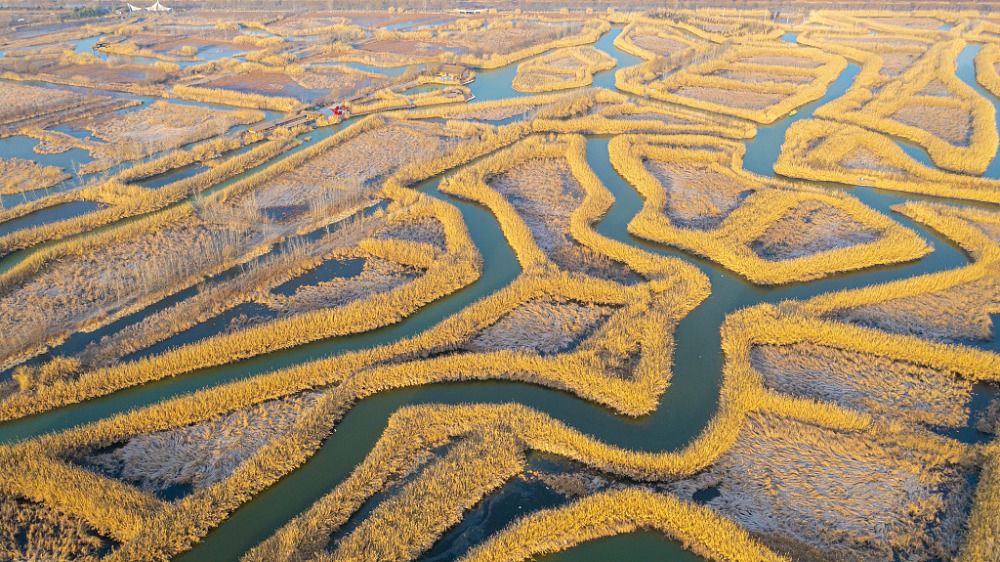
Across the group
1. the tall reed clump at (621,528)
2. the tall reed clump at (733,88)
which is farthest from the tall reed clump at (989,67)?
the tall reed clump at (621,528)

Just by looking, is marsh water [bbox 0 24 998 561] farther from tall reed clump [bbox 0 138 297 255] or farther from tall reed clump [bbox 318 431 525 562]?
tall reed clump [bbox 0 138 297 255]

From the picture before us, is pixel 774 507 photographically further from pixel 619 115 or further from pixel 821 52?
pixel 821 52

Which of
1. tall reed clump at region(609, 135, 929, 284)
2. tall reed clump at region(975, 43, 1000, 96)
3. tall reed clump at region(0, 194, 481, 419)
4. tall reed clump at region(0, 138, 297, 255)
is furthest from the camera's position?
tall reed clump at region(975, 43, 1000, 96)

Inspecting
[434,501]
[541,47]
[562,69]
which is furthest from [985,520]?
[541,47]

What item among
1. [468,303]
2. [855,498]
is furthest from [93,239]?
[855,498]

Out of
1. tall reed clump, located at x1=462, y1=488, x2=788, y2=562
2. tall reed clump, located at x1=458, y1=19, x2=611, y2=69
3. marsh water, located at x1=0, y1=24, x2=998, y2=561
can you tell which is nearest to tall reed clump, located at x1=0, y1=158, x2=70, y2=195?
marsh water, located at x1=0, y1=24, x2=998, y2=561

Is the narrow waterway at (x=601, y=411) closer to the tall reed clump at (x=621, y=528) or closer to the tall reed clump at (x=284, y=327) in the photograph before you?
the tall reed clump at (x=621, y=528)

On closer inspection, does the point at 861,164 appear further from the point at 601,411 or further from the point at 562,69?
the point at 562,69

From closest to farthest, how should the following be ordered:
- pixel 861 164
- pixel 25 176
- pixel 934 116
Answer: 1. pixel 25 176
2. pixel 861 164
3. pixel 934 116
